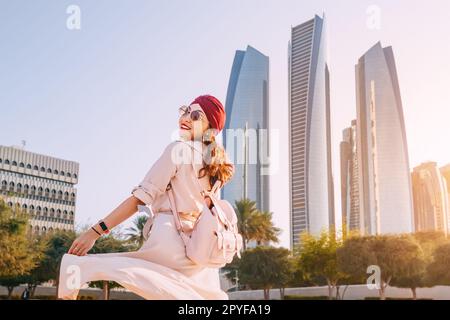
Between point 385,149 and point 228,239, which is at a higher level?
point 385,149

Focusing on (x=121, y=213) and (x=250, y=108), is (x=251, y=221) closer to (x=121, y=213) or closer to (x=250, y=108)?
(x=121, y=213)

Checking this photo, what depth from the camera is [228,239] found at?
4.00m

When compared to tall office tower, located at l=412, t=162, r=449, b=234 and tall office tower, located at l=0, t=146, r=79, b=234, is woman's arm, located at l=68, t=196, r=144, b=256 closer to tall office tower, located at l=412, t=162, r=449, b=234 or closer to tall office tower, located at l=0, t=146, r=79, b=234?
tall office tower, located at l=0, t=146, r=79, b=234

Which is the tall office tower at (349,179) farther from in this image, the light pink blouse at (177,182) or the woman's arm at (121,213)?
the woman's arm at (121,213)

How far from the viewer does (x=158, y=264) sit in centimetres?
393

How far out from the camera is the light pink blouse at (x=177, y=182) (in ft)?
13.3

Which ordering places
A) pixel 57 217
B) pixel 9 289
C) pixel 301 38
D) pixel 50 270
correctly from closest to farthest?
1. pixel 50 270
2. pixel 9 289
3. pixel 57 217
4. pixel 301 38

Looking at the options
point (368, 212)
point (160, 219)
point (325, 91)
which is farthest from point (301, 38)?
point (160, 219)

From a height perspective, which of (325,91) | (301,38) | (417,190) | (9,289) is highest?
(301,38)

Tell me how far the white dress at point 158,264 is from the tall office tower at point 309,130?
127 meters

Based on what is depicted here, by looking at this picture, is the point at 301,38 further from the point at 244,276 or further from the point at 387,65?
the point at 244,276

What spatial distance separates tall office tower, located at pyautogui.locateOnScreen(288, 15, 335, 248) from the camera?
133 m

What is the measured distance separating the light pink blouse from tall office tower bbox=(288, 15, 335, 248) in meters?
127

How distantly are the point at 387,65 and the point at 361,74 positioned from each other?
19.9 feet
